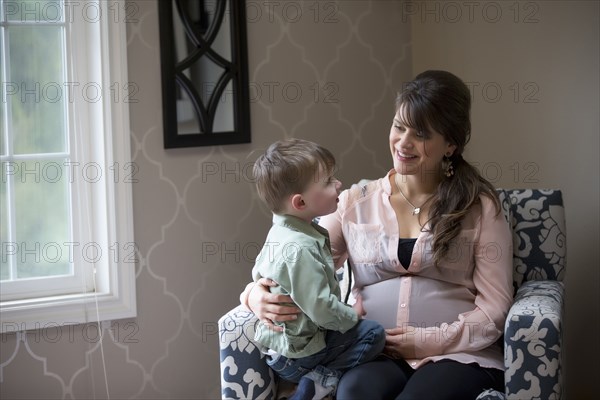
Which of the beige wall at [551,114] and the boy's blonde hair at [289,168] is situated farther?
the beige wall at [551,114]

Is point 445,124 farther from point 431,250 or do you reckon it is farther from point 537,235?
point 537,235

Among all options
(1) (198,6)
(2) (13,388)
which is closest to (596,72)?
(1) (198,6)

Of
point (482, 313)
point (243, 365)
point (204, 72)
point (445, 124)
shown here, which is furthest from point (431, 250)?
point (204, 72)

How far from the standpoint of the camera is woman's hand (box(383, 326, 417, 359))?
2.21 m

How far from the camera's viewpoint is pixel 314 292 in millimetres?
1982

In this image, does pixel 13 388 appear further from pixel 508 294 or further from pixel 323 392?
pixel 508 294

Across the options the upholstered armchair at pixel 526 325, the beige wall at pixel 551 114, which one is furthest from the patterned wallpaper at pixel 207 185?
the upholstered armchair at pixel 526 325

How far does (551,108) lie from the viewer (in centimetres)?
293

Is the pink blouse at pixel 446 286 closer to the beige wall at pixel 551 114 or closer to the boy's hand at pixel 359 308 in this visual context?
the boy's hand at pixel 359 308

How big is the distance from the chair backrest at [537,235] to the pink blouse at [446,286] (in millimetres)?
256

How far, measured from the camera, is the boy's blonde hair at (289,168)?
2.09 m

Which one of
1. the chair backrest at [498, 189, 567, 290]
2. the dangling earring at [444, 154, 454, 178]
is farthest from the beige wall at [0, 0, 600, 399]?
the dangling earring at [444, 154, 454, 178]

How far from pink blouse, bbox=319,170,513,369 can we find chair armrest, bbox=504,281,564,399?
139 millimetres

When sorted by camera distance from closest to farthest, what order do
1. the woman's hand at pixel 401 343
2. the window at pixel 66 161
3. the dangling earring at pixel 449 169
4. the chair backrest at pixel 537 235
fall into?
1. the woman's hand at pixel 401 343
2. the dangling earring at pixel 449 169
3. the chair backrest at pixel 537 235
4. the window at pixel 66 161
